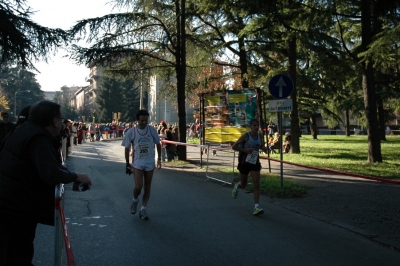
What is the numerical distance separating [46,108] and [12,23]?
12.5m

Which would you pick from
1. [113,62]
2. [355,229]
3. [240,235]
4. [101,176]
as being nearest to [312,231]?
[355,229]

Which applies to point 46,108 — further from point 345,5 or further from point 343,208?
point 345,5

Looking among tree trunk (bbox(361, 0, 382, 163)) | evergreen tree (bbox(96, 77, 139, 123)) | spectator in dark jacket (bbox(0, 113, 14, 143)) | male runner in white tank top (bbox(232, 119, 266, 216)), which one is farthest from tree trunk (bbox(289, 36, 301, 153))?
evergreen tree (bbox(96, 77, 139, 123))

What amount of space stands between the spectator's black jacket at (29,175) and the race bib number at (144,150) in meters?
4.80

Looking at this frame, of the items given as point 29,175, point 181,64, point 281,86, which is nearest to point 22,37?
point 181,64

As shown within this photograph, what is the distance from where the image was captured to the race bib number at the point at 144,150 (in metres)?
8.48

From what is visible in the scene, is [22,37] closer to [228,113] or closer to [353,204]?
[228,113]

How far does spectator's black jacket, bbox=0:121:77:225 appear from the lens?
11.6ft

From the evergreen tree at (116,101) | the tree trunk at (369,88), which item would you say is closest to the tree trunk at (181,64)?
the tree trunk at (369,88)

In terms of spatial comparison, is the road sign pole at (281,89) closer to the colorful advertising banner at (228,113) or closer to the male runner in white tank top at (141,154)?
the colorful advertising banner at (228,113)

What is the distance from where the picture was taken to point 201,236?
7055 mm

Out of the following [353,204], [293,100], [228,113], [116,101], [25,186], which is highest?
[116,101]

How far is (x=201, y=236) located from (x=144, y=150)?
6.99ft

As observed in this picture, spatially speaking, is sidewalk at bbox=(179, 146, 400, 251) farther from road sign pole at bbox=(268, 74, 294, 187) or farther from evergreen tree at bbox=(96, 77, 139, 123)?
evergreen tree at bbox=(96, 77, 139, 123)
